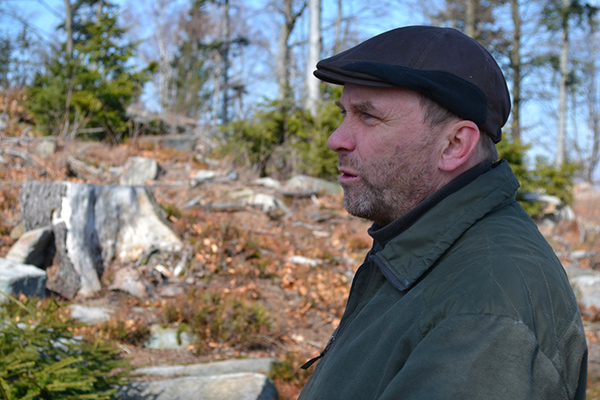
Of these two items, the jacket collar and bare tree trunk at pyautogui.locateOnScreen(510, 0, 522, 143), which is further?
bare tree trunk at pyautogui.locateOnScreen(510, 0, 522, 143)

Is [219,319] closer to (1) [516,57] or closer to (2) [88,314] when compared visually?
(2) [88,314]

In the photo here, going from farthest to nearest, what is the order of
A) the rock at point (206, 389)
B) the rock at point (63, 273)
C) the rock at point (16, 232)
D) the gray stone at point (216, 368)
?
1. the rock at point (16, 232)
2. the rock at point (63, 273)
3. the gray stone at point (216, 368)
4. the rock at point (206, 389)

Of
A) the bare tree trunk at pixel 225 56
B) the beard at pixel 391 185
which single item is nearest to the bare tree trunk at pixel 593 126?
the bare tree trunk at pixel 225 56

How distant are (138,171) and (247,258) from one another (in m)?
3.65

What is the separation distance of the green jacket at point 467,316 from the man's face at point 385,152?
14 cm

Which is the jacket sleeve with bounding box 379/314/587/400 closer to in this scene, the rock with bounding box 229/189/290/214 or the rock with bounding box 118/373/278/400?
the rock with bounding box 118/373/278/400

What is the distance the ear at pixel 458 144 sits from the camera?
143 centimetres

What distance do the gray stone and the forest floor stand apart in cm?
22

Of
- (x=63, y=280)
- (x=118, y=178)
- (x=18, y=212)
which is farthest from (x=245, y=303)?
(x=118, y=178)

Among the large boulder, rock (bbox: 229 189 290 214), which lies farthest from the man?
rock (bbox: 229 189 290 214)

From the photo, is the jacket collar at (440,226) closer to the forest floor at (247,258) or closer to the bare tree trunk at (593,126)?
the forest floor at (247,258)

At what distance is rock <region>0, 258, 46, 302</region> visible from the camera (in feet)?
17.7

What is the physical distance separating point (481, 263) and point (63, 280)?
6.12 m

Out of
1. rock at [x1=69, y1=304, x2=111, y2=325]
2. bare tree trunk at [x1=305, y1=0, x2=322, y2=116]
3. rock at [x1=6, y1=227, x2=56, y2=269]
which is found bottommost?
rock at [x1=69, y1=304, x2=111, y2=325]
